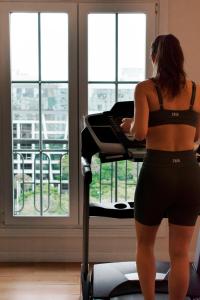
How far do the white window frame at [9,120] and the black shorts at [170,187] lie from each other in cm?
152

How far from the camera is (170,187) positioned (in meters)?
1.86

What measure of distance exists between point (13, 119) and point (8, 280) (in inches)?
49.6

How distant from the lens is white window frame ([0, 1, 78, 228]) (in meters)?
3.25

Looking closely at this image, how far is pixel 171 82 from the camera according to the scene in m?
1.84

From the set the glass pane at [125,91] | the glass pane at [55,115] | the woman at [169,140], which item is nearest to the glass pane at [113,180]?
the glass pane at [55,115]

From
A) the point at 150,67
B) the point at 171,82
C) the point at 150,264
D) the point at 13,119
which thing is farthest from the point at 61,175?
the point at 171,82

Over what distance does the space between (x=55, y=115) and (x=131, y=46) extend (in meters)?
0.83

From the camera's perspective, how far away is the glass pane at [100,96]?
3.36 metres

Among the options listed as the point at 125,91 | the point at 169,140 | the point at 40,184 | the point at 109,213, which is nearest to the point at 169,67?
the point at 169,140

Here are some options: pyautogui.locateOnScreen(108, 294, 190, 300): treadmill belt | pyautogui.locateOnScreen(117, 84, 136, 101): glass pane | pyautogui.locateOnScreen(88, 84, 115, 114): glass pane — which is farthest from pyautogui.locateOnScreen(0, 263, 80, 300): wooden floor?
pyautogui.locateOnScreen(117, 84, 136, 101): glass pane

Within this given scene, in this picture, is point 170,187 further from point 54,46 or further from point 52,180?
point 54,46

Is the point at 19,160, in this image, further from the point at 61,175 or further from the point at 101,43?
the point at 101,43

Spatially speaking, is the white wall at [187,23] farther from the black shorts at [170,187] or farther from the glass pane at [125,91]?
the black shorts at [170,187]

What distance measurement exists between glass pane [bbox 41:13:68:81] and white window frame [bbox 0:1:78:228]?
49 millimetres
